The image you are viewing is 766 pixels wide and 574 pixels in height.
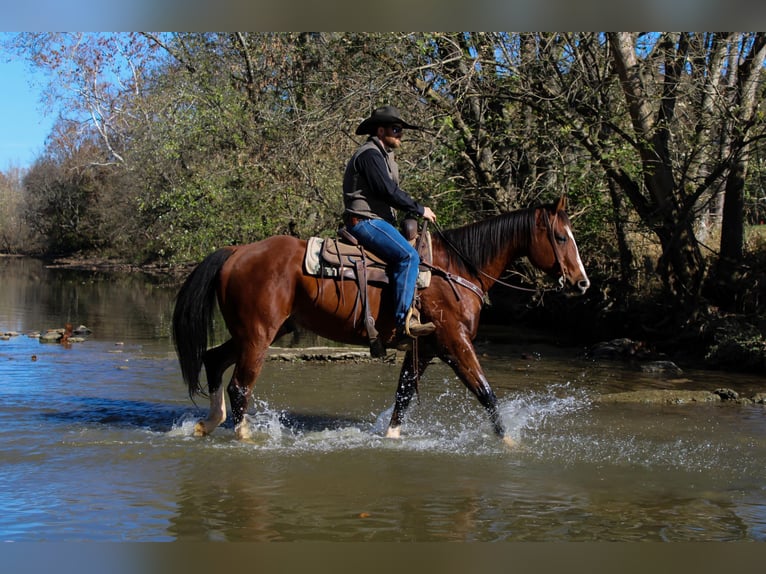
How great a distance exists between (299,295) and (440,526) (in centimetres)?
315

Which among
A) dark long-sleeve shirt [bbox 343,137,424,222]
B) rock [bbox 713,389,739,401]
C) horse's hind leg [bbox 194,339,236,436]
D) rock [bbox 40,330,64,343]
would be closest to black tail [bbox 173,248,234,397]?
horse's hind leg [bbox 194,339,236,436]

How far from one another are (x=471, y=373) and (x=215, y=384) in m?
2.51

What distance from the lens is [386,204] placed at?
7918 mm

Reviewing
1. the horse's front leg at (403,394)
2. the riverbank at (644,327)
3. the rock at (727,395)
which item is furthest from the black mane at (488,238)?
the riverbank at (644,327)

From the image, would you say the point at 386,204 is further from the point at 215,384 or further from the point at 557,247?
the point at 215,384

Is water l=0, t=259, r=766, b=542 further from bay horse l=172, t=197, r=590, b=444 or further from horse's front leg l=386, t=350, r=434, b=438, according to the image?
bay horse l=172, t=197, r=590, b=444

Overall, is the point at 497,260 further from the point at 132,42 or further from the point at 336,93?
the point at 132,42

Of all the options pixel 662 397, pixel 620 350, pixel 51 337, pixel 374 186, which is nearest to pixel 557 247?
pixel 374 186

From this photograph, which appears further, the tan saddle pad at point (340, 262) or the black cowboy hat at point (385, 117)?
the tan saddle pad at point (340, 262)

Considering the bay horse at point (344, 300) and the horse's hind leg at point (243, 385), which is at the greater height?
the bay horse at point (344, 300)

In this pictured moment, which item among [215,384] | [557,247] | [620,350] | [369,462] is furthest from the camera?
[620,350]

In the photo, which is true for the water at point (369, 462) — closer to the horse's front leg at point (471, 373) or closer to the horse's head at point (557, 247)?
the horse's front leg at point (471, 373)

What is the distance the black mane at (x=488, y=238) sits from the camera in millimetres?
8141

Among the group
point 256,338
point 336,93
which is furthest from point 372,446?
point 336,93
